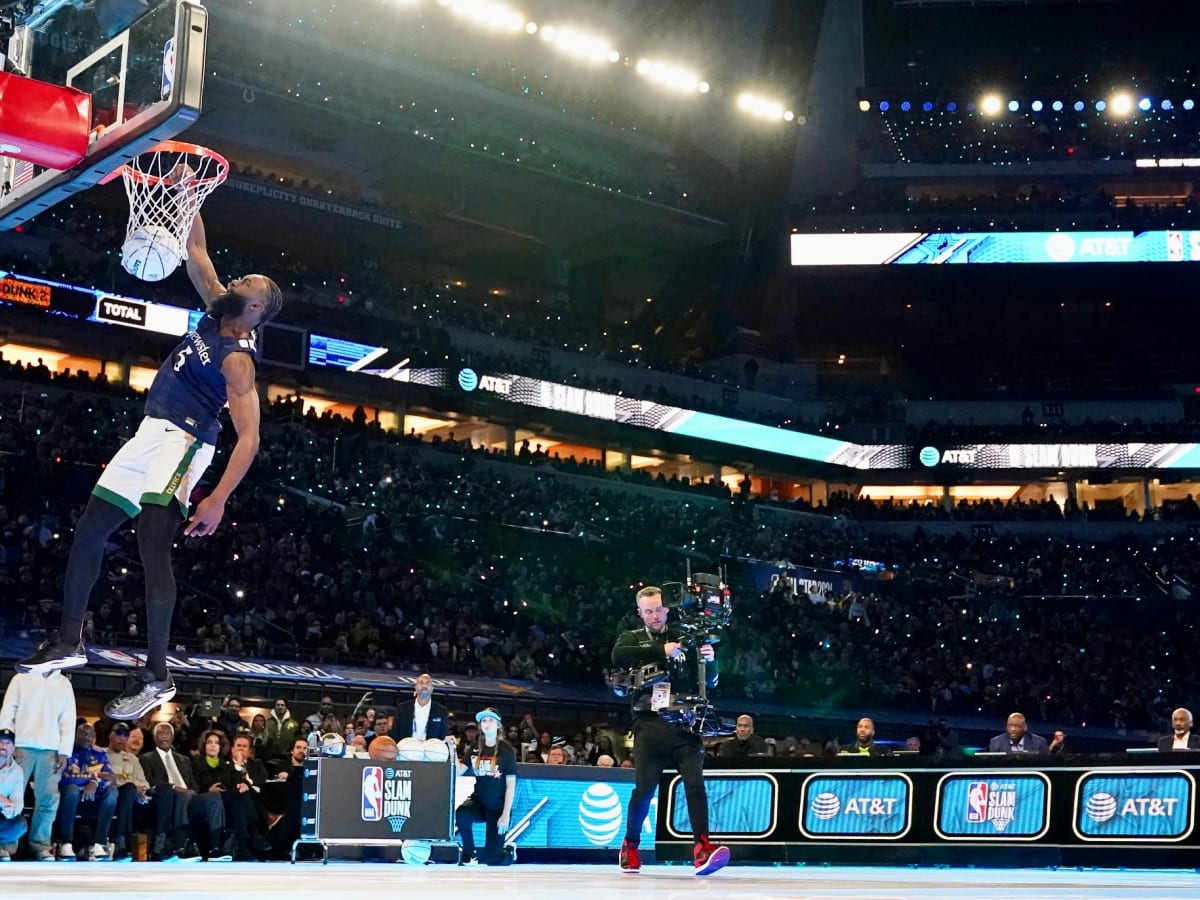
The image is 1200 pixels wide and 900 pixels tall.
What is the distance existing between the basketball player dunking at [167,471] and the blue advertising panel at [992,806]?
8.20m

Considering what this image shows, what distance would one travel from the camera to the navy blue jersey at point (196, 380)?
5.60 meters

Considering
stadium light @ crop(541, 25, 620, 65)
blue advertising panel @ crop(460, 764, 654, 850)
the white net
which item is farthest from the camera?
A: stadium light @ crop(541, 25, 620, 65)

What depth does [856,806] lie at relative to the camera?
12133 mm

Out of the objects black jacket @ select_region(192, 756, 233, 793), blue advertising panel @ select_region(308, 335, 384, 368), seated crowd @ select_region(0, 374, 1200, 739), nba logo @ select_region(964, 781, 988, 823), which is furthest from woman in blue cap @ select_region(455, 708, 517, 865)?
blue advertising panel @ select_region(308, 335, 384, 368)

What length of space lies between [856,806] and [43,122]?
9.13 metres

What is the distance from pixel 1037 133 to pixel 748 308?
1182 centimetres

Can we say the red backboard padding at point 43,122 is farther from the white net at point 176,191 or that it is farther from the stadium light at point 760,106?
the stadium light at point 760,106

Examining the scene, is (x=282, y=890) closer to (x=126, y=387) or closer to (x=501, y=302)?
(x=126, y=387)

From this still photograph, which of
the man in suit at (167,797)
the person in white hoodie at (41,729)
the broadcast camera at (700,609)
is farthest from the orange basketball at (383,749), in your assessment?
the broadcast camera at (700,609)

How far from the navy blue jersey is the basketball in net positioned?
56cm

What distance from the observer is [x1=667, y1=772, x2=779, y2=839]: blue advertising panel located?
492 inches

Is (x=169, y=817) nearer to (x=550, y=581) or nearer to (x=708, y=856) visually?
(x=708, y=856)

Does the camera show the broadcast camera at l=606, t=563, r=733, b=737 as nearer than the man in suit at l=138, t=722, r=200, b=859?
Yes

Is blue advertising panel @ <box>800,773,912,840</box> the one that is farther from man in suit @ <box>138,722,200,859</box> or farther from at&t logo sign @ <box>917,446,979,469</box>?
at&t logo sign @ <box>917,446,979,469</box>
